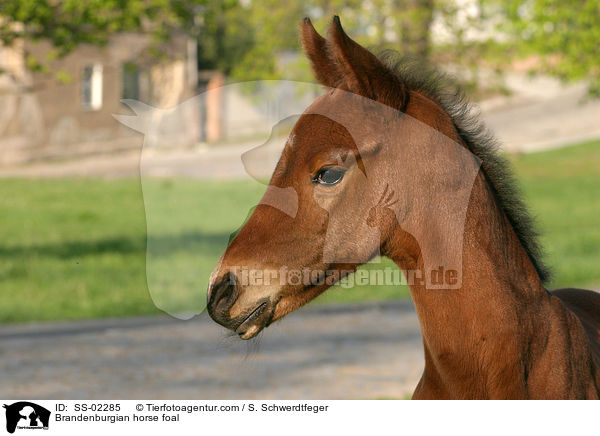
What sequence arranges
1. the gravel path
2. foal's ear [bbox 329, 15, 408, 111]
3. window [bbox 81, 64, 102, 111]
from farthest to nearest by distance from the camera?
window [bbox 81, 64, 102, 111] < the gravel path < foal's ear [bbox 329, 15, 408, 111]

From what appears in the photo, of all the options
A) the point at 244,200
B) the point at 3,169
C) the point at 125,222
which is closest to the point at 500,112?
the point at 3,169

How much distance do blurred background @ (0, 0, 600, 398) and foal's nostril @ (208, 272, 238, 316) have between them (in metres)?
0.60

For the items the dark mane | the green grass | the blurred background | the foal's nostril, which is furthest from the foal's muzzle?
the green grass

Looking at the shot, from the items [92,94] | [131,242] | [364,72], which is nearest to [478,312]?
[364,72]

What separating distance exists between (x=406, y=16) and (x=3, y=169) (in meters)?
16.1

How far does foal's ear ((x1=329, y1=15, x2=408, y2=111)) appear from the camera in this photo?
2.59 meters

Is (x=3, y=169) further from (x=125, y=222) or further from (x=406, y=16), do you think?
(x=406, y=16)

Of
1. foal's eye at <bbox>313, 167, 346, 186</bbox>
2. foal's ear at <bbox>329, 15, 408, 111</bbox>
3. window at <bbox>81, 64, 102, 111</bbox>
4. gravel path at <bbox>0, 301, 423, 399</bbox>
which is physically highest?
window at <bbox>81, 64, 102, 111</bbox>

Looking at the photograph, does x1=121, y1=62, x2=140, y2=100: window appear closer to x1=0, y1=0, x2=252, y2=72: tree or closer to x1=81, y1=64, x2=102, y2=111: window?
x1=81, y1=64, x2=102, y2=111: window

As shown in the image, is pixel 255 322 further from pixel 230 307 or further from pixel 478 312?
pixel 478 312

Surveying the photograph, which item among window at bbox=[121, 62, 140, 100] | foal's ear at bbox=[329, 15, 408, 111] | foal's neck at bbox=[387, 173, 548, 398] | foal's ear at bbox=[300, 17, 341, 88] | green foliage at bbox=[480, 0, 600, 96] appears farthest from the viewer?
window at bbox=[121, 62, 140, 100]

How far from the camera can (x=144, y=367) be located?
8.41 m
